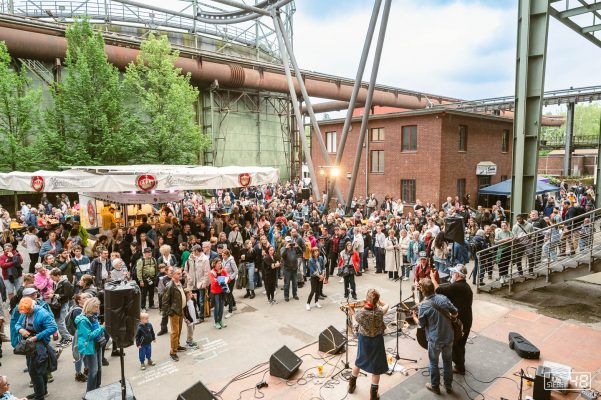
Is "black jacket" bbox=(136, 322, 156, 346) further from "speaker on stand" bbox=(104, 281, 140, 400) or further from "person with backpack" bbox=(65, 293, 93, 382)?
"speaker on stand" bbox=(104, 281, 140, 400)

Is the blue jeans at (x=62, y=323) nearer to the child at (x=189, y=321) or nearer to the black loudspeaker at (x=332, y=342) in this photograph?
the child at (x=189, y=321)

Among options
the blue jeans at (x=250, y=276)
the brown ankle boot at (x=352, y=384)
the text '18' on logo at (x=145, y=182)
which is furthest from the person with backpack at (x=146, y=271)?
the brown ankle boot at (x=352, y=384)

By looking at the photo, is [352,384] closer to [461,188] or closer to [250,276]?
[250,276]

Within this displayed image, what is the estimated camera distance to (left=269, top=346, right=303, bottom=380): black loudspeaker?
695 cm

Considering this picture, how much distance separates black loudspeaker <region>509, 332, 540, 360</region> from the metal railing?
9.23ft

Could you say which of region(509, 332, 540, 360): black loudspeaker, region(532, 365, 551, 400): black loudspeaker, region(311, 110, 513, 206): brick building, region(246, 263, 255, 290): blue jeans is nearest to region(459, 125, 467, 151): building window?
region(311, 110, 513, 206): brick building

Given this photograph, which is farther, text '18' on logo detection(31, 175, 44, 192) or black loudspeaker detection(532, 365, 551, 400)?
text '18' on logo detection(31, 175, 44, 192)

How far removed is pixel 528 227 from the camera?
11336 millimetres

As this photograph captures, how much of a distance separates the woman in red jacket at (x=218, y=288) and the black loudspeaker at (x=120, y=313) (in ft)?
12.2

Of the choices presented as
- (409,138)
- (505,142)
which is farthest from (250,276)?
(505,142)

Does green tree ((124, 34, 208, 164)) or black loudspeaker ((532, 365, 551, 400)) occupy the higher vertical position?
green tree ((124, 34, 208, 164))

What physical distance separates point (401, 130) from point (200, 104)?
1657cm

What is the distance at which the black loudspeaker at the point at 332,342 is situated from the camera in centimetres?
789

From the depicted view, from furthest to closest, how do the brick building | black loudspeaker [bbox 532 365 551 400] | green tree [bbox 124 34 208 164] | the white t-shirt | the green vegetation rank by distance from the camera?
the brick building < green tree [bbox 124 34 208 164] < the green vegetation < the white t-shirt < black loudspeaker [bbox 532 365 551 400]
